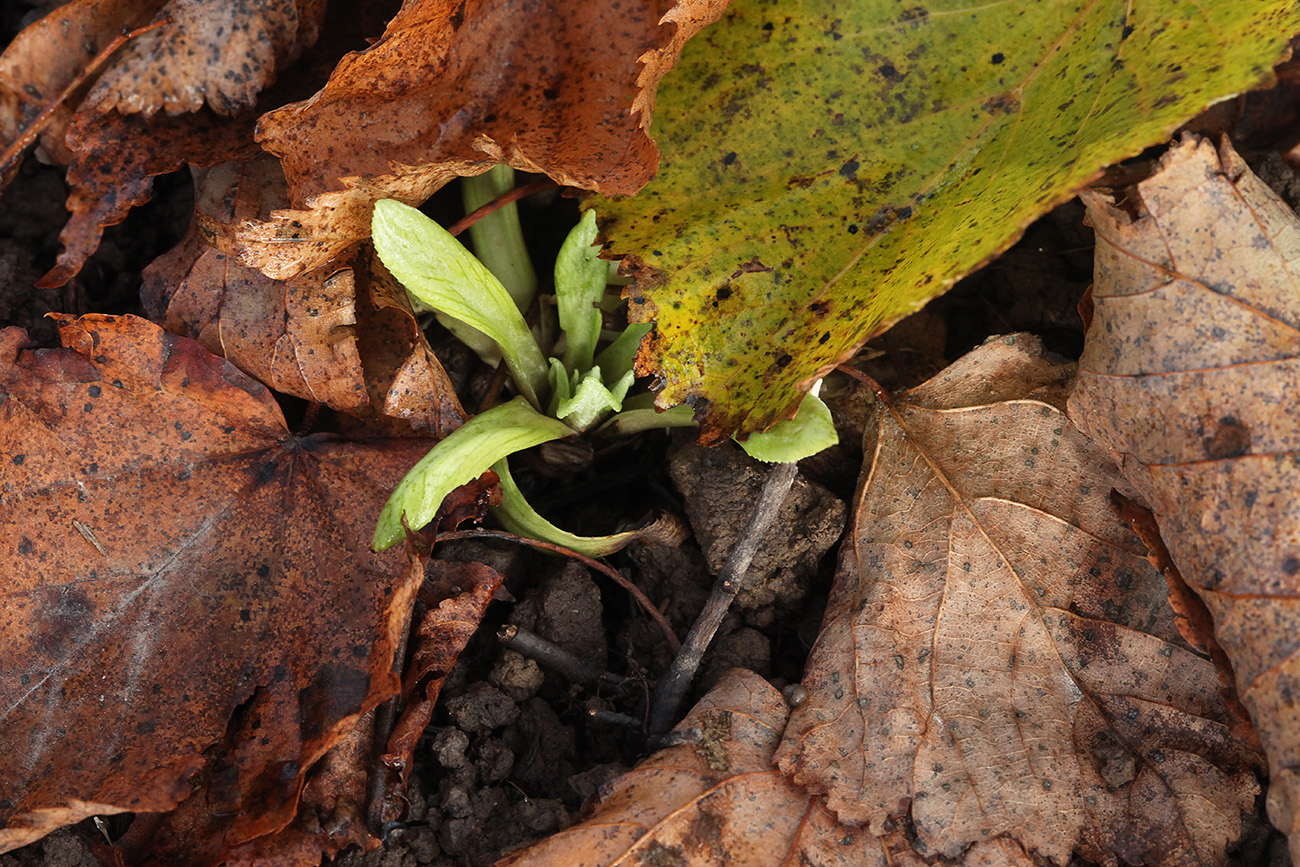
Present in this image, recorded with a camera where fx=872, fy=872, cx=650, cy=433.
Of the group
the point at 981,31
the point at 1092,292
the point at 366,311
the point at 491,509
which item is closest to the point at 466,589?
the point at 491,509

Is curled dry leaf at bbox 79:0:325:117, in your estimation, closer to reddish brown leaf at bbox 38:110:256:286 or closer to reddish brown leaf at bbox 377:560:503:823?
reddish brown leaf at bbox 38:110:256:286

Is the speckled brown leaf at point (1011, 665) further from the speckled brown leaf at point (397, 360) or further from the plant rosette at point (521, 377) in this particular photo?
the speckled brown leaf at point (397, 360)

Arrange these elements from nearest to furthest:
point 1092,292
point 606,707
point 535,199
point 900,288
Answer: point 900,288
point 1092,292
point 606,707
point 535,199

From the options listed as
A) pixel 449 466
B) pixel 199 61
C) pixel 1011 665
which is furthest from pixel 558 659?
pixel 199 61

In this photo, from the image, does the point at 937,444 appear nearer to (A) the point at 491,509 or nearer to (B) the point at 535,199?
(A) the point at 491,509

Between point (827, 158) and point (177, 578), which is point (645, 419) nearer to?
point (827, 158)

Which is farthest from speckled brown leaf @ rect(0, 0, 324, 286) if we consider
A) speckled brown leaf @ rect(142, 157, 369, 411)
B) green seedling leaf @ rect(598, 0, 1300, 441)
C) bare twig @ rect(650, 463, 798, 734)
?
bare twig @ rect(650, 463, 798, 734)

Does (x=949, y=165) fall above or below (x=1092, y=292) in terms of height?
above
